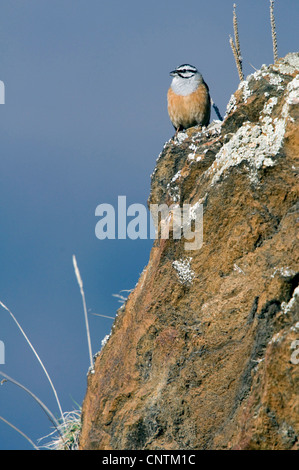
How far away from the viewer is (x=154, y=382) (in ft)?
13.6

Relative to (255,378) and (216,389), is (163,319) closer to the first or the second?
(216,389)

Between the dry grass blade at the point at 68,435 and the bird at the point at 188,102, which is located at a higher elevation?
the bird at the point at 188,102

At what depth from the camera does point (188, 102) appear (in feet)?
26.0

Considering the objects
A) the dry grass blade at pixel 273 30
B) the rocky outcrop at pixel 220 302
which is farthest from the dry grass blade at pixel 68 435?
the dry grass blade at pixel 273 30

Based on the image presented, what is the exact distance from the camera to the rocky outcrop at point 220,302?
369 cm

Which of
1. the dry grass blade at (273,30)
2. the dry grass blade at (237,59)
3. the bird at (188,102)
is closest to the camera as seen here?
the dry grass blade at (273,30)

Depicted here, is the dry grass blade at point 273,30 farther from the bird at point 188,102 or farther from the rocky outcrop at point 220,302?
the rocky outcrop at point 220,302

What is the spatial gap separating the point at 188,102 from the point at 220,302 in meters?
4.47

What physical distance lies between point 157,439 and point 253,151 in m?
2.11

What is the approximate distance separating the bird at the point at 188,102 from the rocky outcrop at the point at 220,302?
129 inches

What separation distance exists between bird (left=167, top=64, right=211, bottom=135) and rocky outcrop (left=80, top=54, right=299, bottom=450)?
3268 millimetres

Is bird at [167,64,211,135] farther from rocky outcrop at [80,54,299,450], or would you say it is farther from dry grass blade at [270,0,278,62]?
rocky outcrop at [80,54,299,450]

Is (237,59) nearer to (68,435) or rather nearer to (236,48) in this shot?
(236,48)

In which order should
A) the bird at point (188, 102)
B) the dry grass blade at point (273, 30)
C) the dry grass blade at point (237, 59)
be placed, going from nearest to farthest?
the dry grass blade at point (273, 30)
the dry grass blade at point (237, 59)
the bird at point (188, 102)
